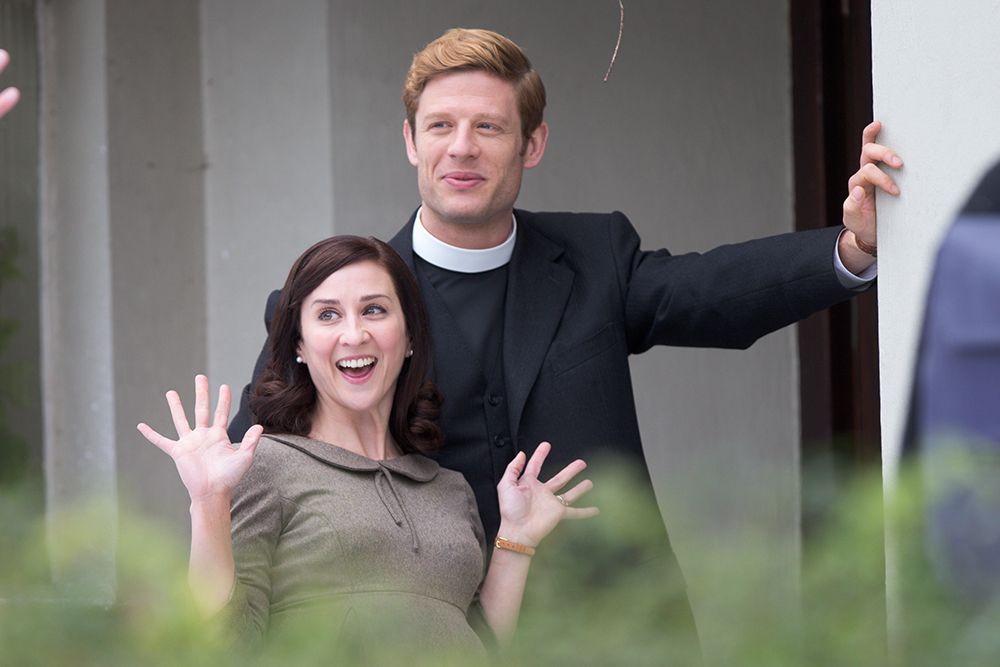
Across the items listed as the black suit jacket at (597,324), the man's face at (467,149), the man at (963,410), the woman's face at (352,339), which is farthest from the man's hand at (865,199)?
the man at (963,410)

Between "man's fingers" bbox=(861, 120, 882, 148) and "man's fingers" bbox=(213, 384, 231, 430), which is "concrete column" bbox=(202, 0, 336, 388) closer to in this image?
"man's fingers" bbox=(213, 384, 231, 430)

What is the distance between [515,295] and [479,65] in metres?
0.48

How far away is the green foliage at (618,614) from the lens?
0.69 m

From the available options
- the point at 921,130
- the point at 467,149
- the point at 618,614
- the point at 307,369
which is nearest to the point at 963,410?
the point at 618,614

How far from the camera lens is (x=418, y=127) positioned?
3115 millimetres

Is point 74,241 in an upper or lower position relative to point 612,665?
upper

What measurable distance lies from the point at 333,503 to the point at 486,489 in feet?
1.70

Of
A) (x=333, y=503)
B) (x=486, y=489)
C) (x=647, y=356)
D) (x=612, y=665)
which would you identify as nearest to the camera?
(x=612, y=665)

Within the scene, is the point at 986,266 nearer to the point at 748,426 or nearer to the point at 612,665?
the point at 612,665

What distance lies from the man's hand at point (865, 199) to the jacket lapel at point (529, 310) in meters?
0.64

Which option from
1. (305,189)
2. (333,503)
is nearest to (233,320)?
(305,189)

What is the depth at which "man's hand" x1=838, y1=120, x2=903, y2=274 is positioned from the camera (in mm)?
2219

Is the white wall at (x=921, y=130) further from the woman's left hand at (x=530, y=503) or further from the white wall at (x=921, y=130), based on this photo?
the woman's left hand at (x=530, y=503)

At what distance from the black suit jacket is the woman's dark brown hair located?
196mm
